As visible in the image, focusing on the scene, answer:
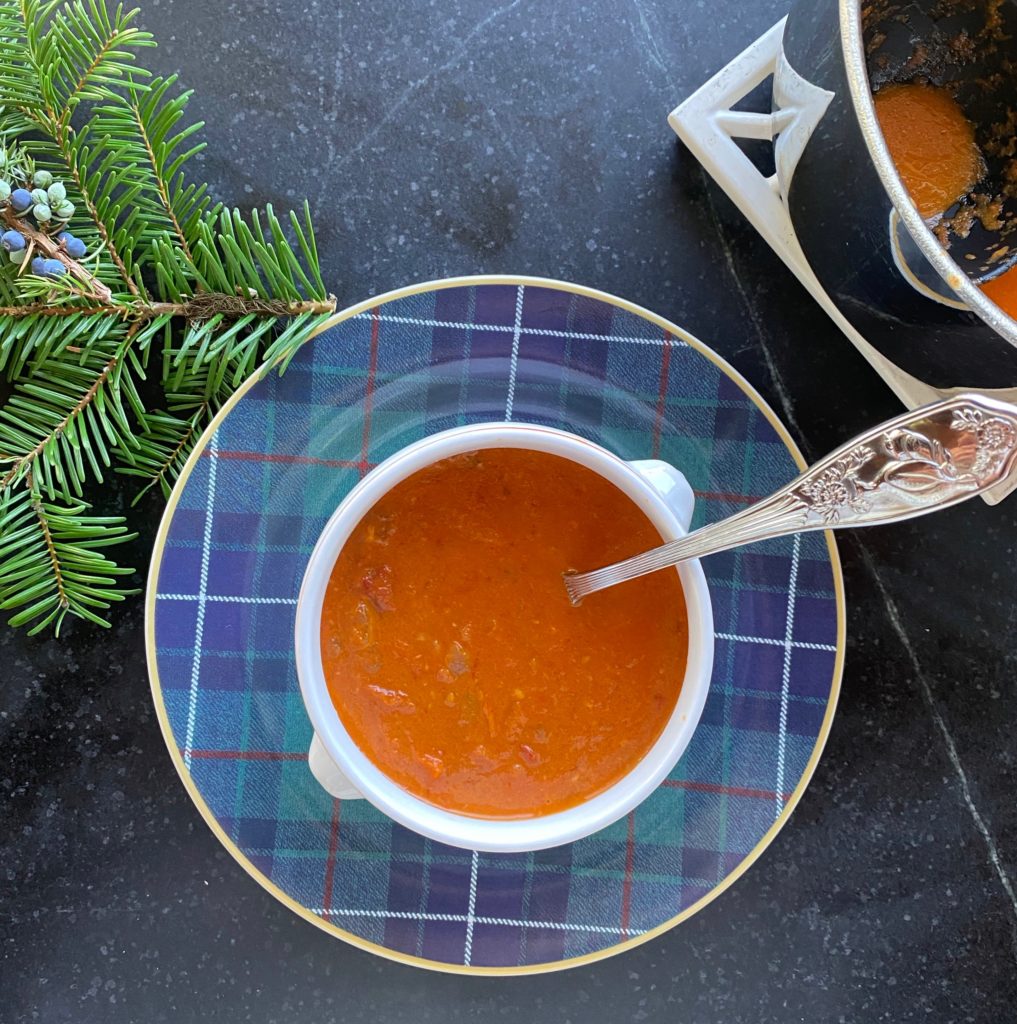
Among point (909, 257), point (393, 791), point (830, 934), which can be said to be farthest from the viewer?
point (830, 934)

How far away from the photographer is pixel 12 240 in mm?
833

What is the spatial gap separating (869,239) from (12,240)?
2.43 feet

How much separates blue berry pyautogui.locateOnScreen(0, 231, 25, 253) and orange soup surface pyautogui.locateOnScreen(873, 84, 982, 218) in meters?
0.89

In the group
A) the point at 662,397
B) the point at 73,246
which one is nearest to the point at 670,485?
the point at 662,397

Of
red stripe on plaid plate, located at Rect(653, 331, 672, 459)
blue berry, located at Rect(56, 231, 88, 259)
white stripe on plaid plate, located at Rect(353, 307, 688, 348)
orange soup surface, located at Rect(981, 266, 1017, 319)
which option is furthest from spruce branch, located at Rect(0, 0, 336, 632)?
orange soup surface, located at Rect(981, 266, 1017, 319)

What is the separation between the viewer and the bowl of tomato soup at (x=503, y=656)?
879 mm

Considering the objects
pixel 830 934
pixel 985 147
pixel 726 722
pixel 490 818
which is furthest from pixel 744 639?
pixel 985 147

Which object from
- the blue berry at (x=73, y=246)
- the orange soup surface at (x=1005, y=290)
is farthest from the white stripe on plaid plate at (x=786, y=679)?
the blue berry at (x=73, y=246)

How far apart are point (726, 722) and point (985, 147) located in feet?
2.32

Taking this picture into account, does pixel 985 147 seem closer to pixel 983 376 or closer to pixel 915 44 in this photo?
pixel 915 44

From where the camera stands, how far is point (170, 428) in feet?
3.35

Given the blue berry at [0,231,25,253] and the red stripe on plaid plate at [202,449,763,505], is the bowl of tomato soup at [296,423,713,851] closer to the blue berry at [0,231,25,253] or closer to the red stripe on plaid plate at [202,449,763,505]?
the red stripe on plaid plate at [202,449,763,505]

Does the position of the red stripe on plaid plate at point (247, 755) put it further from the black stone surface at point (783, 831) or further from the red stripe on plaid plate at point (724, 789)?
the red stripe on plaid plate at point (724, 789)

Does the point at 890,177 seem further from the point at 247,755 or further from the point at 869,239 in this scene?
the point at 247,755
